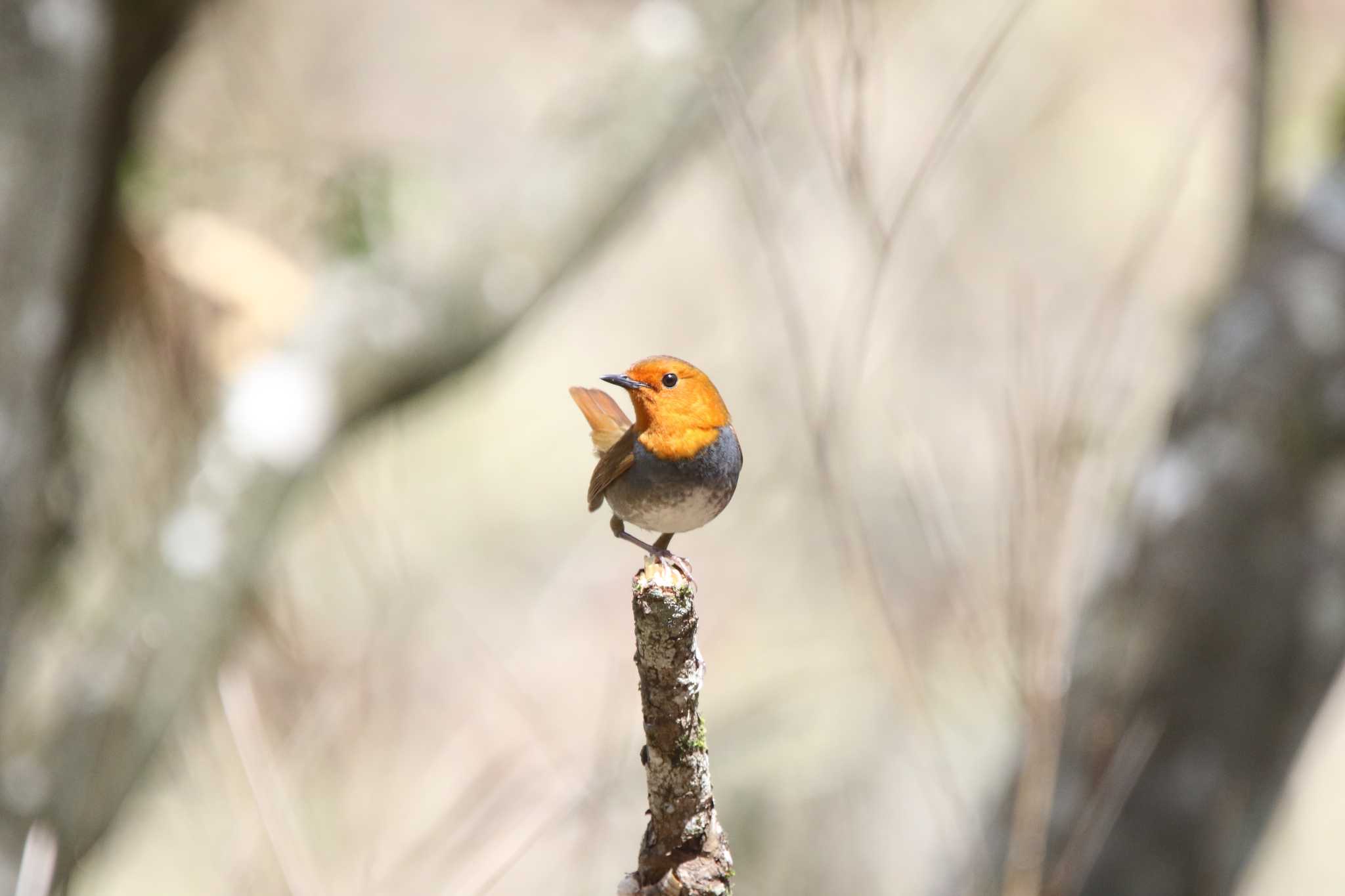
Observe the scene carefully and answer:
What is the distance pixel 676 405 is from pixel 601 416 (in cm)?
37

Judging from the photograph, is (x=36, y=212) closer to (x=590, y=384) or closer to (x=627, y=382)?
(x=627, y=382)

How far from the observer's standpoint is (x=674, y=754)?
5.31 ft

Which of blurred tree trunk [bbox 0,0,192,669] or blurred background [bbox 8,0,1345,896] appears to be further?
→ blurred tree trunk [bbox 0,0,192,669]

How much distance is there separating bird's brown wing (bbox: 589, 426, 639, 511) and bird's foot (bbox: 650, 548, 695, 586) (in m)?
0.13

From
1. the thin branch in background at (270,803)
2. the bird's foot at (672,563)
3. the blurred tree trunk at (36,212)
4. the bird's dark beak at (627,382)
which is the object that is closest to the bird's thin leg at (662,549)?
the bird's foot at (672,563)

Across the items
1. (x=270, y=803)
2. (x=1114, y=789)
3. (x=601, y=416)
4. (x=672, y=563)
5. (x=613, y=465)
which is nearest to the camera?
(x=672, y=563)

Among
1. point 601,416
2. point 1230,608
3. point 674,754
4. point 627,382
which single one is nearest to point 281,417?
point 601,416

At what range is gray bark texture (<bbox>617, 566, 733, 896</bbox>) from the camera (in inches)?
59.4

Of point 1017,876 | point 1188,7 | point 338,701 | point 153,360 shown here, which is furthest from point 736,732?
point 1188,7

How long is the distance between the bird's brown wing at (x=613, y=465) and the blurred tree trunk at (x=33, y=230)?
2768 mm

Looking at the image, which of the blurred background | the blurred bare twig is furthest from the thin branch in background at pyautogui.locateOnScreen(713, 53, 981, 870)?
the blurred bare twig

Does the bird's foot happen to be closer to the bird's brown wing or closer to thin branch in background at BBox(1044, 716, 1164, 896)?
the bird's brown wing

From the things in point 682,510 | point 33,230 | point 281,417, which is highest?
point 33,230

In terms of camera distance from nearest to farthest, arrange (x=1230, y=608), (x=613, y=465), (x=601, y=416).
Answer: (x=613, y=465)
(x=601, y=416)
(x=1230, y=608)
